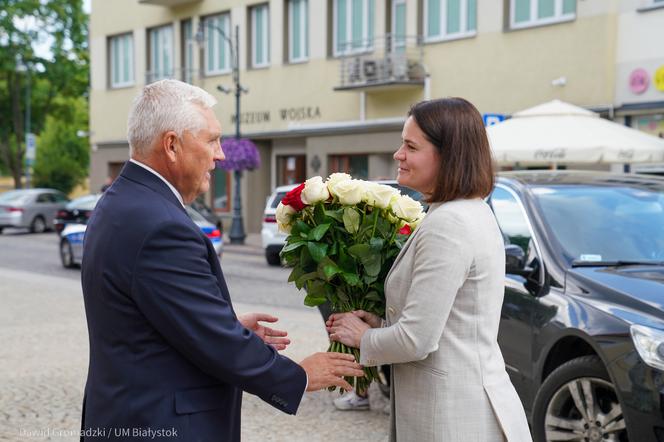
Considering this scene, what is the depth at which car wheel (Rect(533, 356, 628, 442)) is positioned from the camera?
420 centimetres

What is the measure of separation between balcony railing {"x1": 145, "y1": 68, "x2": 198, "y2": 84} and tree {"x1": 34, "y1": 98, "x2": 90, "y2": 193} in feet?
61.1

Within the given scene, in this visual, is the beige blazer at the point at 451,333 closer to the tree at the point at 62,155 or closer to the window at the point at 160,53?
the window at the point at 160,53

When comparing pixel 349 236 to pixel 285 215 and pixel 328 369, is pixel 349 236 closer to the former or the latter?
pixel 285 215

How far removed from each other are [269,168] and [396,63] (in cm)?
762

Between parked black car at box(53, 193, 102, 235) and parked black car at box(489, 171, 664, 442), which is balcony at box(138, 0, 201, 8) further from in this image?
parked black car at box(489, 171, 664, 442)

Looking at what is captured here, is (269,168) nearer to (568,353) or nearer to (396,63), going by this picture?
(396,63)

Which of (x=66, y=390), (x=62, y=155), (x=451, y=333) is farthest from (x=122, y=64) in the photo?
(x=451, y=333)

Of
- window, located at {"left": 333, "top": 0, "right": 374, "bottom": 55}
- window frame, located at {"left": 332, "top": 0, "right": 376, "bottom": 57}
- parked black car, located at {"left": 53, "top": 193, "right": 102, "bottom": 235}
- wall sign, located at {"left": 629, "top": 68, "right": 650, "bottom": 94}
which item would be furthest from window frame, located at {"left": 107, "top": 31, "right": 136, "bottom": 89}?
wall sign, located at {"left": 629, "top": 68, "right": 650, "bottom": 94}

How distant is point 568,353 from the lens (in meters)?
4.61

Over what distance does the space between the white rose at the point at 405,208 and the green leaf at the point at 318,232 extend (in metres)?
0.24

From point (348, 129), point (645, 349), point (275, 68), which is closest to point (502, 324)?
point (645, 349)

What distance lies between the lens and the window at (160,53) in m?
31.1

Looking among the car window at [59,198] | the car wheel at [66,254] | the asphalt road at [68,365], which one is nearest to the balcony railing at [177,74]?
the car window at [59,198]

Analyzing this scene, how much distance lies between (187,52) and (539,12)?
1449cm
